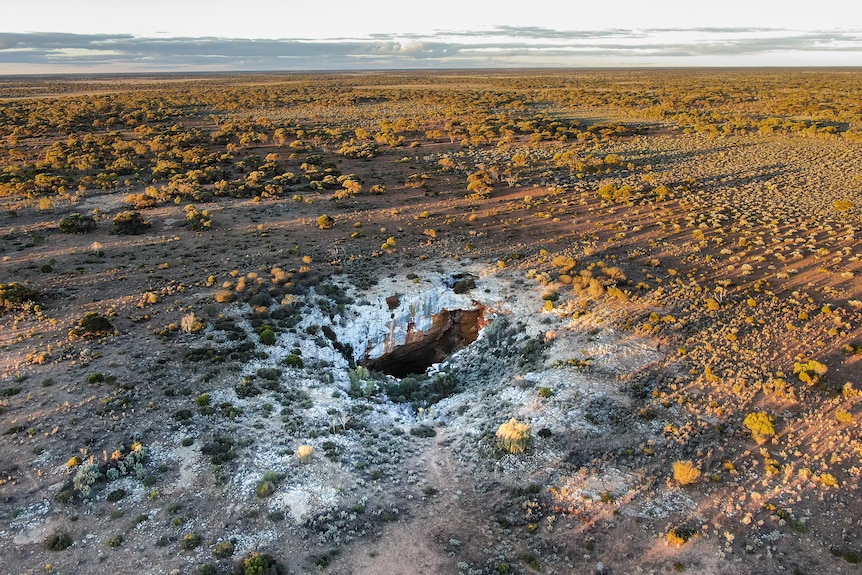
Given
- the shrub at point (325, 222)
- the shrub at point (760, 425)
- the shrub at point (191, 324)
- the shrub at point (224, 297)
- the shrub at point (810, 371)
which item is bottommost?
the shrub at point (760, 425)

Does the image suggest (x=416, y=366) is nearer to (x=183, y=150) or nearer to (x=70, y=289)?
(x=70, y=289)

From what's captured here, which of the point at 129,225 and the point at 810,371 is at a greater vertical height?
the point at 129,225

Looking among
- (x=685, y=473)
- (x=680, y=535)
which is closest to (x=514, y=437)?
(x=685, y=473)

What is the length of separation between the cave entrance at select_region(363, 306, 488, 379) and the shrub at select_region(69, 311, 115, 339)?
14435 mm

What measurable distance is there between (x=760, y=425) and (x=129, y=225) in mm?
44018

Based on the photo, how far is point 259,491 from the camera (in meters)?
18.5

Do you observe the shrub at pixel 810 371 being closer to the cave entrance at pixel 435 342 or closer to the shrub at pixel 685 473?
the shrub at pixel 685 473

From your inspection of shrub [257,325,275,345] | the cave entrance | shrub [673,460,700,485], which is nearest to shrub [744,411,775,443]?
shrub [673,460,700,485]

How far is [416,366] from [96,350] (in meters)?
17.4

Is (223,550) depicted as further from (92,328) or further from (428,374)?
(92,328)

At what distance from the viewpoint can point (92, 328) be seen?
89.5 ft

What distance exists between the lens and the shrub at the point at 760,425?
2108 cm

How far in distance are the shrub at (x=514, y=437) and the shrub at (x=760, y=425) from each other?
8745 millimetres

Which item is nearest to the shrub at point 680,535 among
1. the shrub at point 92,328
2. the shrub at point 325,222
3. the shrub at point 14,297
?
the shrub at point 92,328
